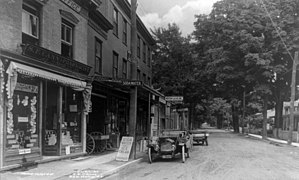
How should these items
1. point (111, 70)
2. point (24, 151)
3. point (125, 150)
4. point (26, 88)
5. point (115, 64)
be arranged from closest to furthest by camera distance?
1. point (24, 151)
2. point (26, 88)
3. point (125, 150)
4. point (111, 70)
5. point (115, 64)

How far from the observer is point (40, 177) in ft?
35.0

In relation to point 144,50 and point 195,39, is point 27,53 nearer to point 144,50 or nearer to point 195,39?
point 144,50

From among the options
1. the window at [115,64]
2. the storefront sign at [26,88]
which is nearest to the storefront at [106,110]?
the window at [115,64]

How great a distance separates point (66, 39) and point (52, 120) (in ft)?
11.6

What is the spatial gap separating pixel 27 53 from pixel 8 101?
1.77m

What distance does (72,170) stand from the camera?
12375 mm

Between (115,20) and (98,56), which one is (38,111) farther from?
(115,20)

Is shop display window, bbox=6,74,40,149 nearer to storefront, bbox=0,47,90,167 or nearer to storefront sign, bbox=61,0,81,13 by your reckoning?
storefront, bbox=0,47,90,167

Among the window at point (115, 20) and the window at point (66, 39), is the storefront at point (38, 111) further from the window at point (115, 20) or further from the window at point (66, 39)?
the window at point (115, 20)

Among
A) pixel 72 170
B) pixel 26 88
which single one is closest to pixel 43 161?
pixel 72 170

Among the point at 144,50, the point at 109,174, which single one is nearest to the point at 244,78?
the point at 144,50

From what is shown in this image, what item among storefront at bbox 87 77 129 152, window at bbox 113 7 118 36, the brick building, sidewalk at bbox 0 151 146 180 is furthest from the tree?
sidewalk at bbox 0 151 146 180

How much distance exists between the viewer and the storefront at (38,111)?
441 inches

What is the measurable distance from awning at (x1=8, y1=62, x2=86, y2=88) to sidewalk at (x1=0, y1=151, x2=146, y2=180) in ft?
9.67
